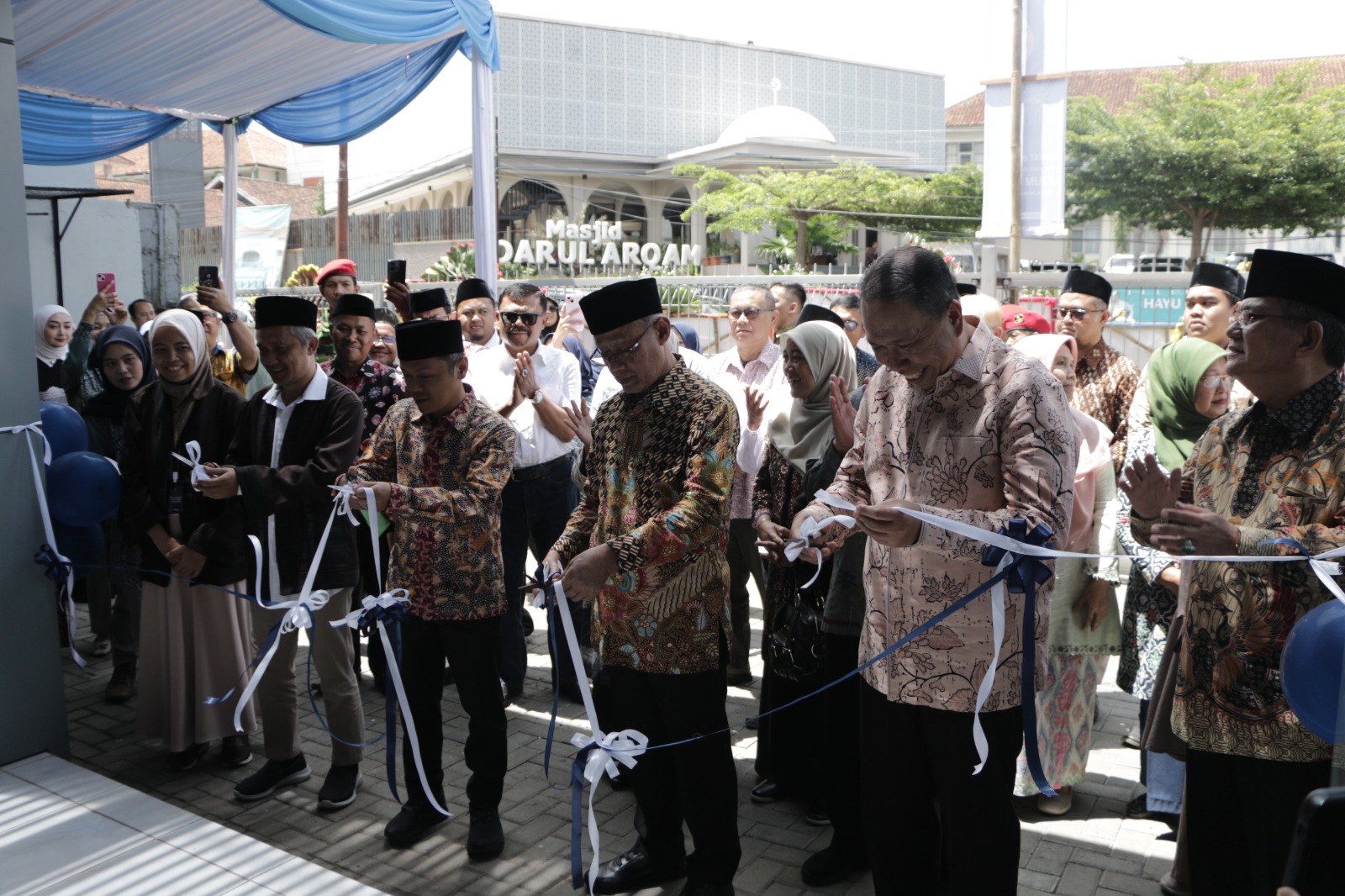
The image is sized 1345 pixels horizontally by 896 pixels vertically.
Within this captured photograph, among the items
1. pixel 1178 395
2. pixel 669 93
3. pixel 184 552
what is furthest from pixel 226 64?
pixel 669 93

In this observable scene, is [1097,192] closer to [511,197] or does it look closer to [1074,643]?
[511,197]

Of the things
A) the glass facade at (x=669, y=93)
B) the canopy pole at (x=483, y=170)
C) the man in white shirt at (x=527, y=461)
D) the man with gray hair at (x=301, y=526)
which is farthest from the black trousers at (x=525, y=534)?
the glass facade at (x=669, y=93)

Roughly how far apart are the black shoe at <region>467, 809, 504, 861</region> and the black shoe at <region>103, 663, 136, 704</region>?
2.67m

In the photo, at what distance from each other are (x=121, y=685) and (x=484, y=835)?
2838mm

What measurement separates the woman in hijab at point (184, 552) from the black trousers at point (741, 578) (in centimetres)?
236

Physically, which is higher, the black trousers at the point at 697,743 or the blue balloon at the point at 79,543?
the blue balloon at the point at 79,543

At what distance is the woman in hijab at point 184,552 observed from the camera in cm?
449

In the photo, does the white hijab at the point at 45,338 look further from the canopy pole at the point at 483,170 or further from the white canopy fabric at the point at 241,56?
the canopy pole at the point at 483,170

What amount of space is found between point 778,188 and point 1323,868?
35431 millimetres

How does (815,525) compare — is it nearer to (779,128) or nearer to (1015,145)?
(1015,145)

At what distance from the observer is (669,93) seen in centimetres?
4591

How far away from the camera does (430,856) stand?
386 cm

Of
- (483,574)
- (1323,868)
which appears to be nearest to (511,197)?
(483,574)

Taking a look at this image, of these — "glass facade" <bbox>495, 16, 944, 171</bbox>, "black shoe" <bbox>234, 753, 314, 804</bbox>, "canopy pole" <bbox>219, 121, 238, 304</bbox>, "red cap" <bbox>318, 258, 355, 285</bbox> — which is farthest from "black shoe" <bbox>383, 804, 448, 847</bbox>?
"glass facade" <bbox>495, 16, 944, 171</bbox>
